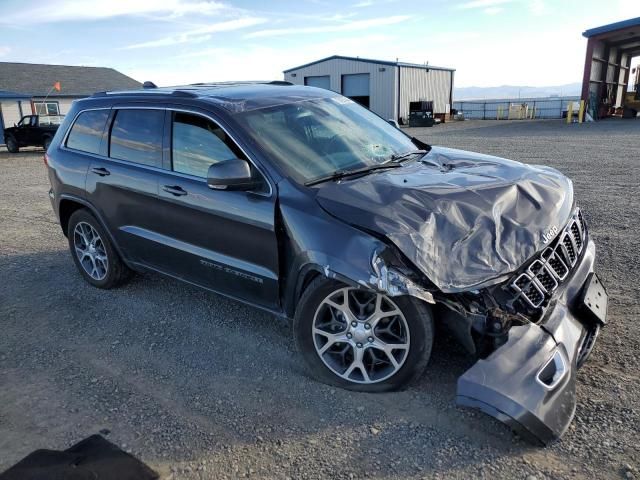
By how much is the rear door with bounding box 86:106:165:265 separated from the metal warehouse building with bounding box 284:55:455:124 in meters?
30.6

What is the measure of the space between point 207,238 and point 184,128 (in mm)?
907

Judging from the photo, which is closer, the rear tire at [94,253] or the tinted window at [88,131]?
the tinted window at [88,131]

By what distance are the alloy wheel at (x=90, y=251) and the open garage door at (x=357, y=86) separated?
32.5m

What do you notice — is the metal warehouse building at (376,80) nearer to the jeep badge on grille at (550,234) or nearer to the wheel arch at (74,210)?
the wheel arch at (74,210)

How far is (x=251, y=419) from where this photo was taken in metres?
2.99

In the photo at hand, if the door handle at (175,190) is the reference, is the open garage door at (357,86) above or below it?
above

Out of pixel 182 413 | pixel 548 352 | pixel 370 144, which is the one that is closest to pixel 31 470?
pixel 182 413

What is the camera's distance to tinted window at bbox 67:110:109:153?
467 centimetres

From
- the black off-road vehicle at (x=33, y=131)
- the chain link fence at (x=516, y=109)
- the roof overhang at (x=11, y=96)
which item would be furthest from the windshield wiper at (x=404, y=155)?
the chain link fence at (x=516, y=109)

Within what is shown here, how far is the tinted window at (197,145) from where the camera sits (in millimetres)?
3641

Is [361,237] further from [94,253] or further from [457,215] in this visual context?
[94,253]

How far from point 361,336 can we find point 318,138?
153 centimetres

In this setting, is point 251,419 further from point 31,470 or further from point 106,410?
point 31,470

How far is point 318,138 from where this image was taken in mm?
3742
